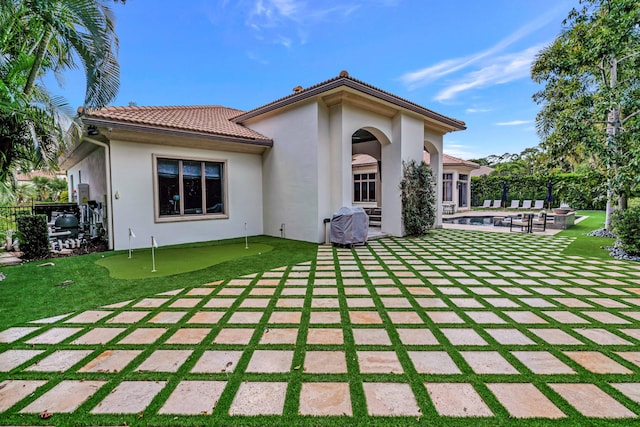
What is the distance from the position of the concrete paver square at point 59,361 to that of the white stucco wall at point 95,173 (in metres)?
7.74

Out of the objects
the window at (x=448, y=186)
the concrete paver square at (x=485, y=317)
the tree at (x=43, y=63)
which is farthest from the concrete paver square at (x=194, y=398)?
the window at (x=448, y=186)

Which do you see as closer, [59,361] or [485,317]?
[59,361]

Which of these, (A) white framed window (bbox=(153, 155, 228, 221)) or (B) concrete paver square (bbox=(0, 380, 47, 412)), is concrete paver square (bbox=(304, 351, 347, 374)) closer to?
(B) concrete paver square (bbox=(0, 380, 47, 412))

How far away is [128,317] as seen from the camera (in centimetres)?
384

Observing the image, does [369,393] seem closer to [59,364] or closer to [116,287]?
[59,364]

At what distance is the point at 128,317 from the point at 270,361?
2.32 metres

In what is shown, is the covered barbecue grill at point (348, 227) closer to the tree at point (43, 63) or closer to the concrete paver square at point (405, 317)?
the concrete paver square at point (405, 317)

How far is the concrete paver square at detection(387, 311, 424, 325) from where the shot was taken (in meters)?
Answer: 3.64

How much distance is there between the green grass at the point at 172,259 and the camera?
612cm

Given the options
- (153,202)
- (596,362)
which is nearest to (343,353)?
(596,362)

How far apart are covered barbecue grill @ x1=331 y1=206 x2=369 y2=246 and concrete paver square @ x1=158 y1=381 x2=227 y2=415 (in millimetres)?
6793

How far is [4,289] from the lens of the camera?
503 cm

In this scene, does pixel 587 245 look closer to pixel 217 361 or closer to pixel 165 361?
pixel 217 361

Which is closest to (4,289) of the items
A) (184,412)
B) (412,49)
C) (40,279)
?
(40,279)
